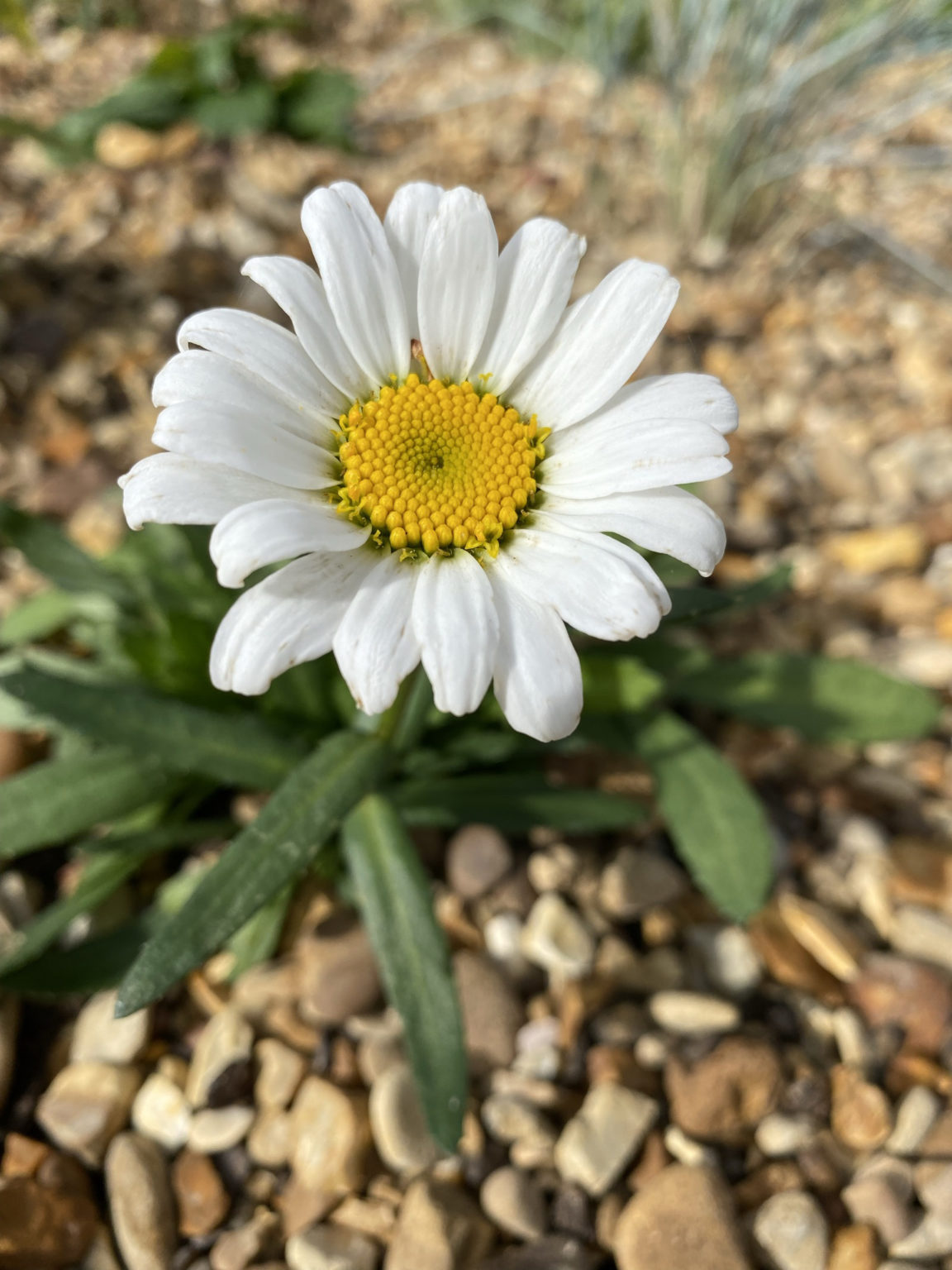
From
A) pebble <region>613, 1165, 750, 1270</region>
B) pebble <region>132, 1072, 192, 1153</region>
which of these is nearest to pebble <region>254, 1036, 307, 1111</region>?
pebble <region>132, 1072, 192, 1153</region>

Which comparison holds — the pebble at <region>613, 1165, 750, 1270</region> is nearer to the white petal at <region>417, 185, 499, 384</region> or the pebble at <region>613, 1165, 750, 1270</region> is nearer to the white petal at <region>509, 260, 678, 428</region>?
the white petal at <region>509, 260, 678, 428</region>

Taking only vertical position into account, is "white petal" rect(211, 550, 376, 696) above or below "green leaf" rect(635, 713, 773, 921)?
above

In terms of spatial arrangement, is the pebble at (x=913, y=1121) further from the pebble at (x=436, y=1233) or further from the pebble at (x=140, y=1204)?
the pebble at (x=140, y=1204)

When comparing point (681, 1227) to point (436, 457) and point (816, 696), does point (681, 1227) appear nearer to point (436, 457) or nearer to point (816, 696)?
point (816, 696)

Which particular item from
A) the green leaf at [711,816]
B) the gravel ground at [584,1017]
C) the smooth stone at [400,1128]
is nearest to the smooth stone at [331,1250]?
the gravel ground at [584,1017]

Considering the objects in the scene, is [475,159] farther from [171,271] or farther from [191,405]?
[191,405]

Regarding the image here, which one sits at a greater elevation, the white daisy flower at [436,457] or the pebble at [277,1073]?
the white daisy flower at [436,457]
